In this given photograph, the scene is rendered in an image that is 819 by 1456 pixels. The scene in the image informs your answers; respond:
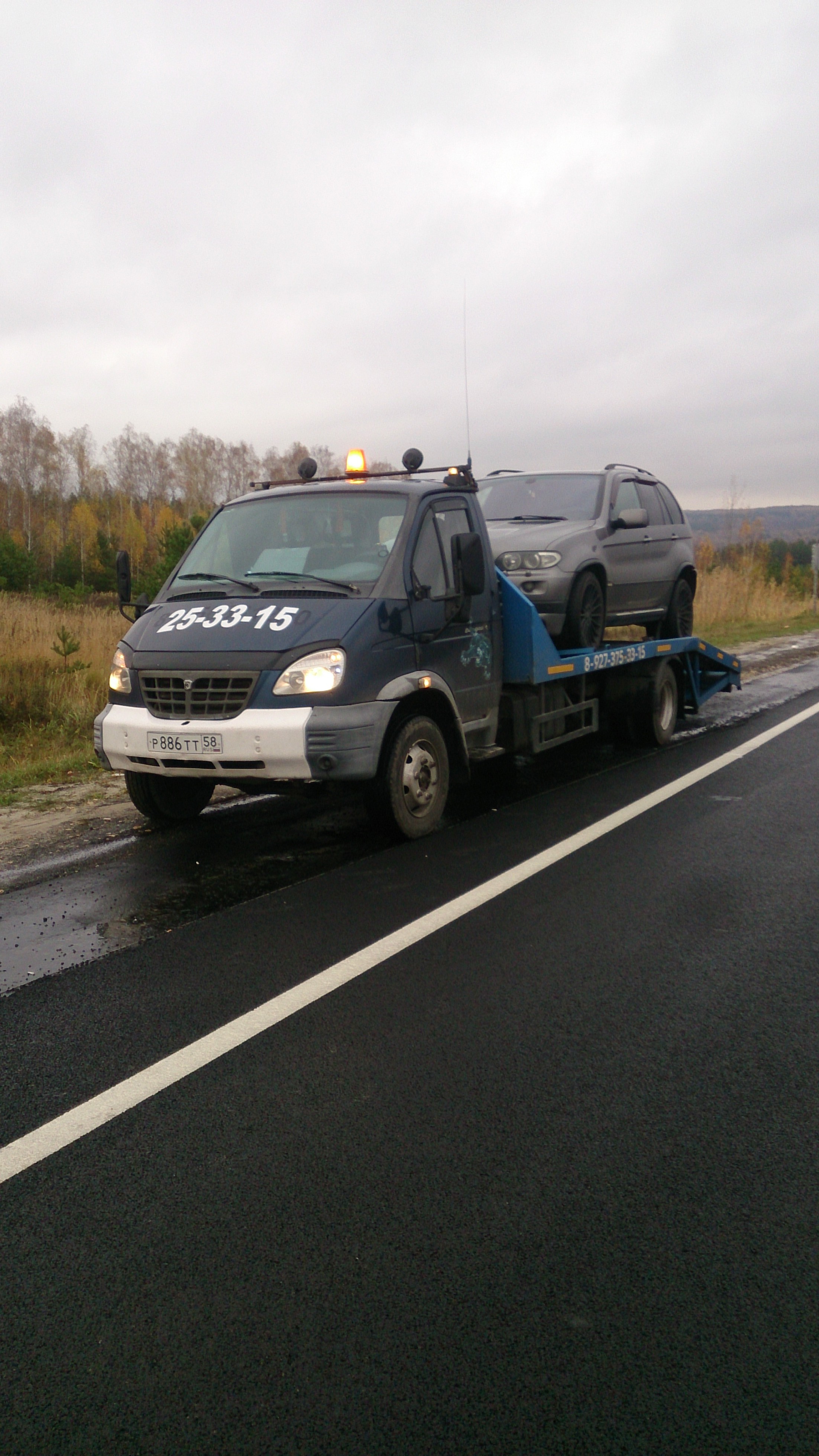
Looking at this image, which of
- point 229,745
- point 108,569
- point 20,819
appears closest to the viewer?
point 229,745

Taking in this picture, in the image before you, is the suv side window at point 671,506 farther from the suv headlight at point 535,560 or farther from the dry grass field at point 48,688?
the suv headlight at point 535,560

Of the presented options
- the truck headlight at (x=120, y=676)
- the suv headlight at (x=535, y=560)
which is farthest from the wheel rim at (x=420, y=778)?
the suv headlight at (x=535, y=560)

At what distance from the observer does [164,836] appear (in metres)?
6.90

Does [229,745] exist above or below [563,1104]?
above

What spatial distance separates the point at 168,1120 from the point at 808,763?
717 cm

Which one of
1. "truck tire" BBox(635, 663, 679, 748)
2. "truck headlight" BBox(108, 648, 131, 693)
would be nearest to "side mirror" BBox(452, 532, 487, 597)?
"truck headlight" BBox(108, 648, 131, 693)

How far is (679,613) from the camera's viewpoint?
447 inches

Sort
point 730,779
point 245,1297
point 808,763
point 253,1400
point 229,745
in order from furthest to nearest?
1. point 808,763
2. point 730,779
3. point 229,745
4. point 245,1297
5. point 253,1400

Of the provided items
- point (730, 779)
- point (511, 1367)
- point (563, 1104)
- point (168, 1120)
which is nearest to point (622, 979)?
point (563, 1104)

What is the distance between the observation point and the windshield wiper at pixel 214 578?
6734 millimetres

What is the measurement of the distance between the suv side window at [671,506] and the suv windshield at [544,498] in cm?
Result: 153

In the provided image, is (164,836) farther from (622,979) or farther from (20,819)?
(622,979)

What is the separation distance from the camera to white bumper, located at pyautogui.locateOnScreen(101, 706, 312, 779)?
589 centimetres

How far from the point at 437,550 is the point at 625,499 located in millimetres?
3716
